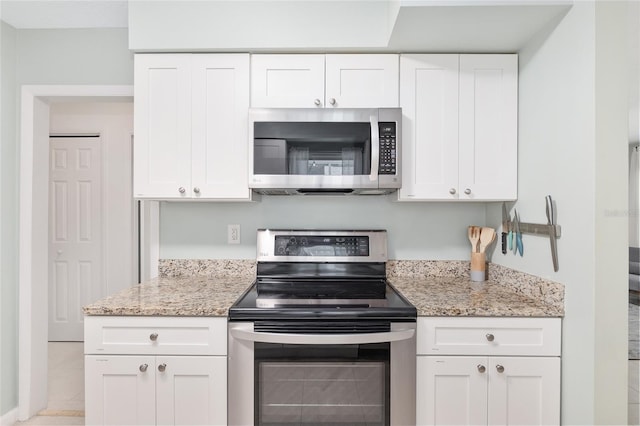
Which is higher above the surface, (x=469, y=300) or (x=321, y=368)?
(x=469, y=300)

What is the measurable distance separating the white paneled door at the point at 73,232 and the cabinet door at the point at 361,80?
273cm

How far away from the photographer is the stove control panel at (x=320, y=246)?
2.31 m

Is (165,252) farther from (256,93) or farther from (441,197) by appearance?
(441,197)

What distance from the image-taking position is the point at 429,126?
6.79 feet

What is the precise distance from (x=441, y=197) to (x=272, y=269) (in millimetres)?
996

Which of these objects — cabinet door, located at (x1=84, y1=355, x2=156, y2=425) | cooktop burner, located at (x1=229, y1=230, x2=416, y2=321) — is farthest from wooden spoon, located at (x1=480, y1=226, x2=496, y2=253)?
cabinet door, located at (x1=84, y1=355, x2=156, y2=425)

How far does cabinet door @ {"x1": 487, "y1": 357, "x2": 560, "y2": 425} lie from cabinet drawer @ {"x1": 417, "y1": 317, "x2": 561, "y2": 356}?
0.05m

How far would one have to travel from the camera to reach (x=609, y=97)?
57.7 inches

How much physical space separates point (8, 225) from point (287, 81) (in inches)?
73.2

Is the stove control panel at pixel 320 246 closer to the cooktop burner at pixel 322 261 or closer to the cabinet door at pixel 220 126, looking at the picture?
the cooktop burner at pixel 322 261

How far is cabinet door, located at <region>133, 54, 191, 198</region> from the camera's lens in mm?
2061

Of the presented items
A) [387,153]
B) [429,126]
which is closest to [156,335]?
[387,153]

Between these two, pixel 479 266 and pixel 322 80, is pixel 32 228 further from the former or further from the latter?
pixel 479 266

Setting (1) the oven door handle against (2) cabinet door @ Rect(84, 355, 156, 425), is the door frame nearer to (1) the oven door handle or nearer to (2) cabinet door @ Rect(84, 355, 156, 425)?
(2) cabinet door @ Rect(84, 355, 156, 425)
